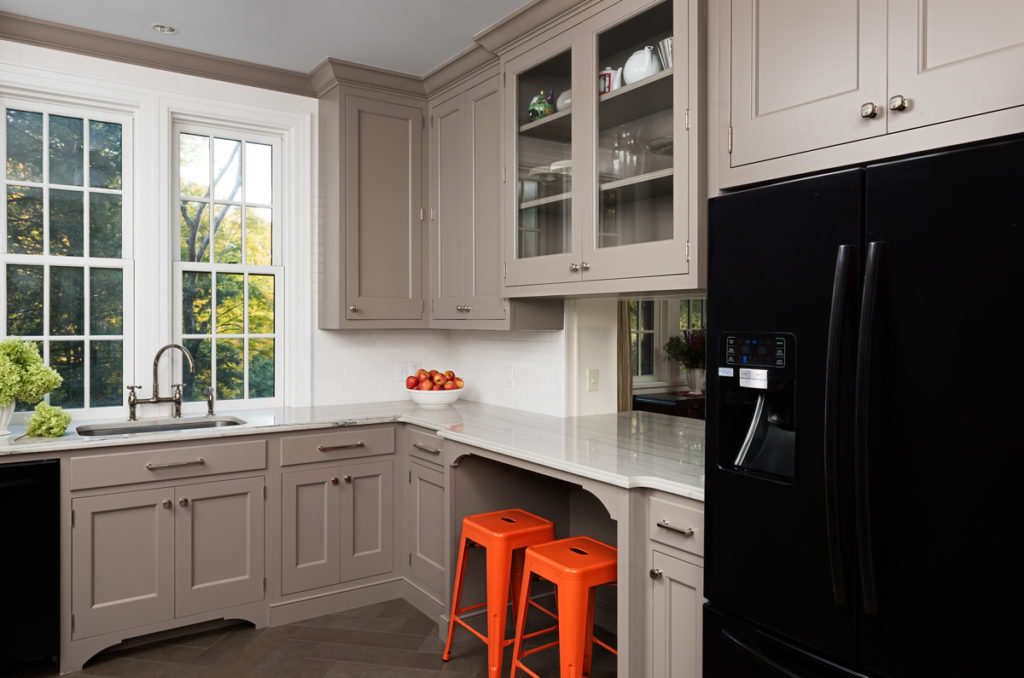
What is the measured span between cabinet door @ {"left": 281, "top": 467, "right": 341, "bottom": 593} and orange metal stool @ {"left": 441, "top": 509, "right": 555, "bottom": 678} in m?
0.80

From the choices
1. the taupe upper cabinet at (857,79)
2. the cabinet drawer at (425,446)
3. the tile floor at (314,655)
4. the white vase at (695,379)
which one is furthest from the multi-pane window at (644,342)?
the taupe upper cabinet at (857,79)

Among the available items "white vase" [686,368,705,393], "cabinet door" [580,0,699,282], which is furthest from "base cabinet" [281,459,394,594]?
"white vase" [686,368,705,393]

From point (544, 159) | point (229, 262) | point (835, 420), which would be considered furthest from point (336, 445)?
point (835, 420)

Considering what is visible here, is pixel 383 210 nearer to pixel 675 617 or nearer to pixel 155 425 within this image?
pixel 155 425

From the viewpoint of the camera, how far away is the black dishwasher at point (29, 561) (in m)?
2.54

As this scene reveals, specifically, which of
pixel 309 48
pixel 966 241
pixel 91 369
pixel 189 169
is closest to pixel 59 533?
pixel 91 369

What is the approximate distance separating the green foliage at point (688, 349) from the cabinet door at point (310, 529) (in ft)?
7.81

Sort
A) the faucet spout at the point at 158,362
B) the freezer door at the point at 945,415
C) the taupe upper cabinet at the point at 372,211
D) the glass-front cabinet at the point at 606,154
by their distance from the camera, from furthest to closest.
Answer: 1. the taupe upper cabinet at the point at 372,211
2. the faucet spout at the point at 158,362
3. the glass-front cabinet at the point at 606,154
4. the freezer door at the point at 945,415

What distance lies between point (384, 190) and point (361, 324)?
2.40ft

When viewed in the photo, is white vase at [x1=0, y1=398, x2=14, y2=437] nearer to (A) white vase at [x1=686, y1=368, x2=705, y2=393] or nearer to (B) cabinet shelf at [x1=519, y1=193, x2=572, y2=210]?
(B) cabinet shelf at [x1=519, y1=193, x2=572, y2=210]

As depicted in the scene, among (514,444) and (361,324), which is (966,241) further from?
(361,324)

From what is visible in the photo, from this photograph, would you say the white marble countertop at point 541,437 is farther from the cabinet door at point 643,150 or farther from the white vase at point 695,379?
the white vase at point 695,379

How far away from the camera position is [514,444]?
2.59 m

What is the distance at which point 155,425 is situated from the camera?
3.20 metres
